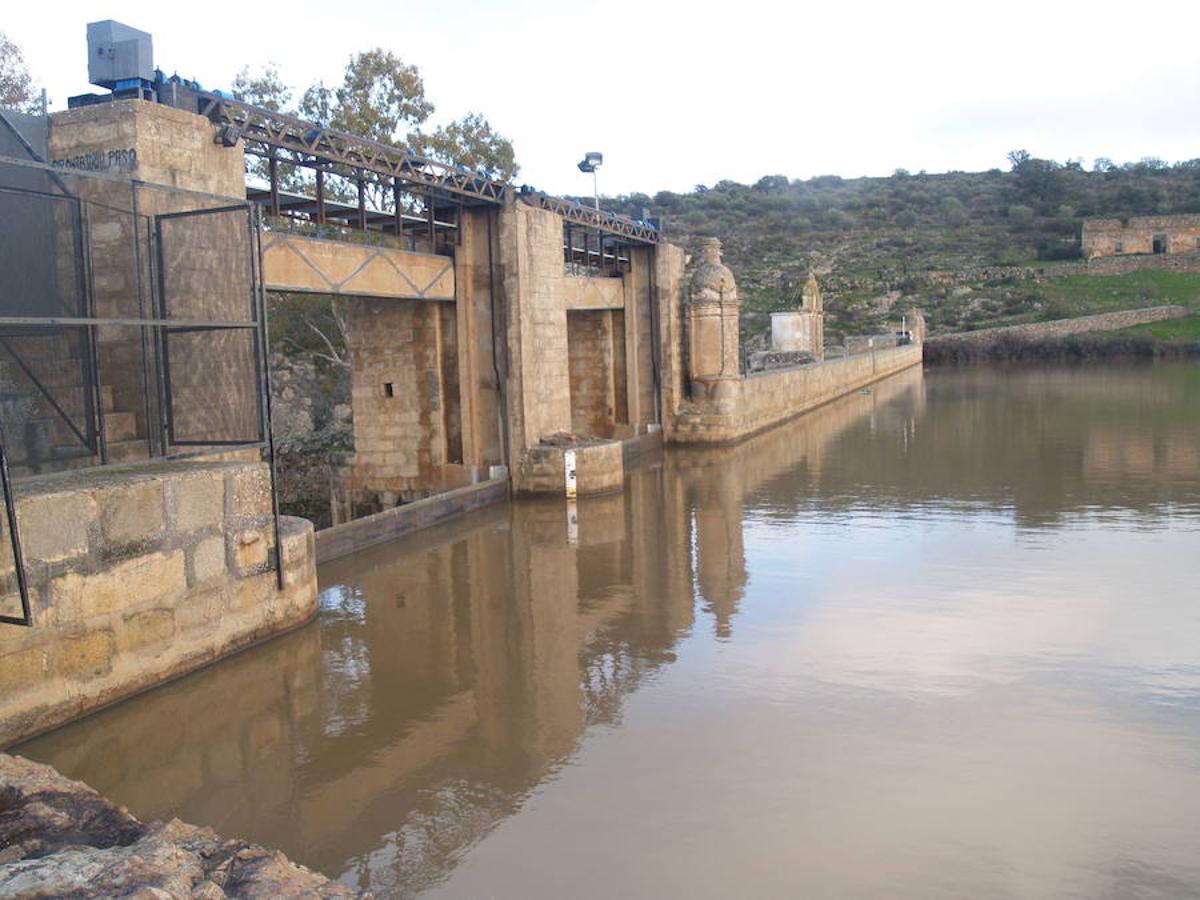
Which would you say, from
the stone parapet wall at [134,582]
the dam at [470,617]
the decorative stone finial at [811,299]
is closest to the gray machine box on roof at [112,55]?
the dam at [470,617]

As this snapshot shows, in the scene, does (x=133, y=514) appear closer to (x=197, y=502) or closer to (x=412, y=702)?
(x=197, y=502)

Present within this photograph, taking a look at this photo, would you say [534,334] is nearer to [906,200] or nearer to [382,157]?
[382,157]

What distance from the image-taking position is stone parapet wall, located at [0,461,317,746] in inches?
264

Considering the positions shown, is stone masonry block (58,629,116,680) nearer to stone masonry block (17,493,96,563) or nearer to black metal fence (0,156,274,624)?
stone masonry block (17,493,96,563)

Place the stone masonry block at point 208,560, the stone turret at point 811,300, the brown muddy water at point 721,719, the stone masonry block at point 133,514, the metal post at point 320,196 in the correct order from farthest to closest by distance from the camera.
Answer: the stone turret at point 811,300
the metal post at point 320,196
the stone masonry block at point 208,560
the stone masonry block at point 133,514
the brown muddy water at point 721,719

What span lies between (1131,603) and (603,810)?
597cm

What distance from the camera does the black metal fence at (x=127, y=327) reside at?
854 cm

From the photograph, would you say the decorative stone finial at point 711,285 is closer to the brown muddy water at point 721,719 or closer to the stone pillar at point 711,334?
the stone pillar at point 711,334

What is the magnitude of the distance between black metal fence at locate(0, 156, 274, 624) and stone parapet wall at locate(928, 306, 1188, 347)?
48845 mm

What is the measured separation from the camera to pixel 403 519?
13.8 m

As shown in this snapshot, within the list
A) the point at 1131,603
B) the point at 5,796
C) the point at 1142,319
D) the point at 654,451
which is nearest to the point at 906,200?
the point at 1142,319

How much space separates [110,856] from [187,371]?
5.91 meters

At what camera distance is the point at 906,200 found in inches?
3725

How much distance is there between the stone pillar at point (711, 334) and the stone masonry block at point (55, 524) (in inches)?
705
